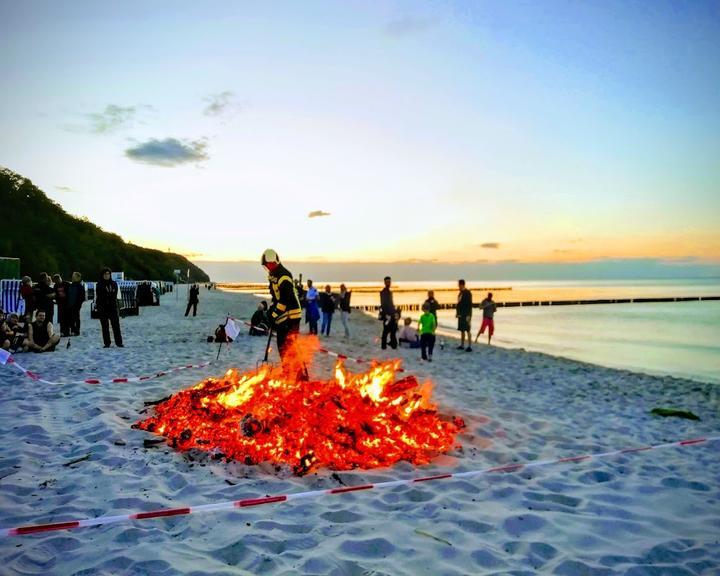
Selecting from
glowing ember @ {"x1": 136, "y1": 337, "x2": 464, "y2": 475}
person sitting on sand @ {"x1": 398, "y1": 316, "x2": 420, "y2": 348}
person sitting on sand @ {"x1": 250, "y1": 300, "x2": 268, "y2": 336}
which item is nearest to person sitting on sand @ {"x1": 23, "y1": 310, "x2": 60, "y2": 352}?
person sitting on sand @ {"x1": 250, "y1": 300, "x2": 268, "y2": 336}

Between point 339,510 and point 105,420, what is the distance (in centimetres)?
434

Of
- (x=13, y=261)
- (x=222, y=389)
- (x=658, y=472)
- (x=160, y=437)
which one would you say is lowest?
(x=658, y=472)

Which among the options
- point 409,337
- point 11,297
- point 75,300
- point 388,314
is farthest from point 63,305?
point 409,337

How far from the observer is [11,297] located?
21.7 m

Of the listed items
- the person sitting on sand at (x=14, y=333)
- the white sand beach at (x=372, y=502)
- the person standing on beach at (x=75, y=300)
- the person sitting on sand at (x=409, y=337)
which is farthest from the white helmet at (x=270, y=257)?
the person sitting on sand at (x=409, y=337)

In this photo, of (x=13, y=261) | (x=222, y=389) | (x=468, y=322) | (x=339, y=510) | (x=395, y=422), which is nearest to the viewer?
(x=339, y=510)

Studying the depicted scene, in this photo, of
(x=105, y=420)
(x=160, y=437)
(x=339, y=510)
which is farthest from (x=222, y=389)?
(x=339, y=510)

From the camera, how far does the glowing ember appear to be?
6.51 metres

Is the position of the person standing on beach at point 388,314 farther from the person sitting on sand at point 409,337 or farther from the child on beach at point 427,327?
the child on beach at point 427,327

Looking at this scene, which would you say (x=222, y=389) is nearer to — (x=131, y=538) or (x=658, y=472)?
(x=131, y=538)

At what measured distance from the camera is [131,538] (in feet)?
14.2

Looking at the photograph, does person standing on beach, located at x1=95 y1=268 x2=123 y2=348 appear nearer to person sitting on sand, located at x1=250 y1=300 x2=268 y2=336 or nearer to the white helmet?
person sitting on sand, located at x1=250 y1=300 x2=268 y2=336

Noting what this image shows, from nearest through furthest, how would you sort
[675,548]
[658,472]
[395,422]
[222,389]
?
[675,548] < [658,472] < [395,422] < [222,389]

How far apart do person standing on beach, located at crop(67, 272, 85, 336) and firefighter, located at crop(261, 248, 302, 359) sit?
33.9 ft
